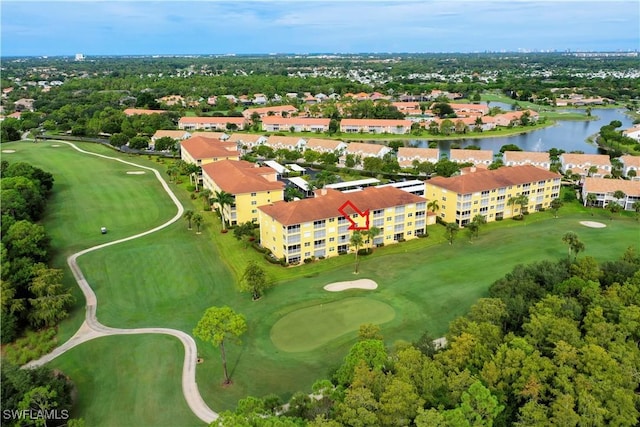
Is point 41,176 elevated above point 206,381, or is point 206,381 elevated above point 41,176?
point 41,176

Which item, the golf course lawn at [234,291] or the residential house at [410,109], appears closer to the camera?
the golf course lawn at [234,291]

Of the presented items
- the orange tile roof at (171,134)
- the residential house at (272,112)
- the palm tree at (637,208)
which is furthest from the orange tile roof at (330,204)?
the residential house at (272,112)

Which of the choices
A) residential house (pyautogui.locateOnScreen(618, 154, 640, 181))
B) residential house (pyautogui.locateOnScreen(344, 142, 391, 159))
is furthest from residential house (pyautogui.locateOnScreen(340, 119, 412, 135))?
residential house (pyautogui.locateOnScreen(618, 154, 640, 181))

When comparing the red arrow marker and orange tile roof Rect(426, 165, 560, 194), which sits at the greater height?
orange tile roof Rect(426, 165, 560, 194)

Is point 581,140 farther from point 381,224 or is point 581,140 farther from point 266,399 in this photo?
point 266,399

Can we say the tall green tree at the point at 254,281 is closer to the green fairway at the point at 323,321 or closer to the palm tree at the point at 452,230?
the green fairway at the point at 323,321

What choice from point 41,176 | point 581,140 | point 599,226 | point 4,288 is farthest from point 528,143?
point 4,288

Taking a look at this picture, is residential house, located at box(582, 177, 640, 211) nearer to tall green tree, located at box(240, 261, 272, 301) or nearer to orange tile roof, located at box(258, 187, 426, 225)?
orange tile roof, located at box(258, 187, 426, 225)
